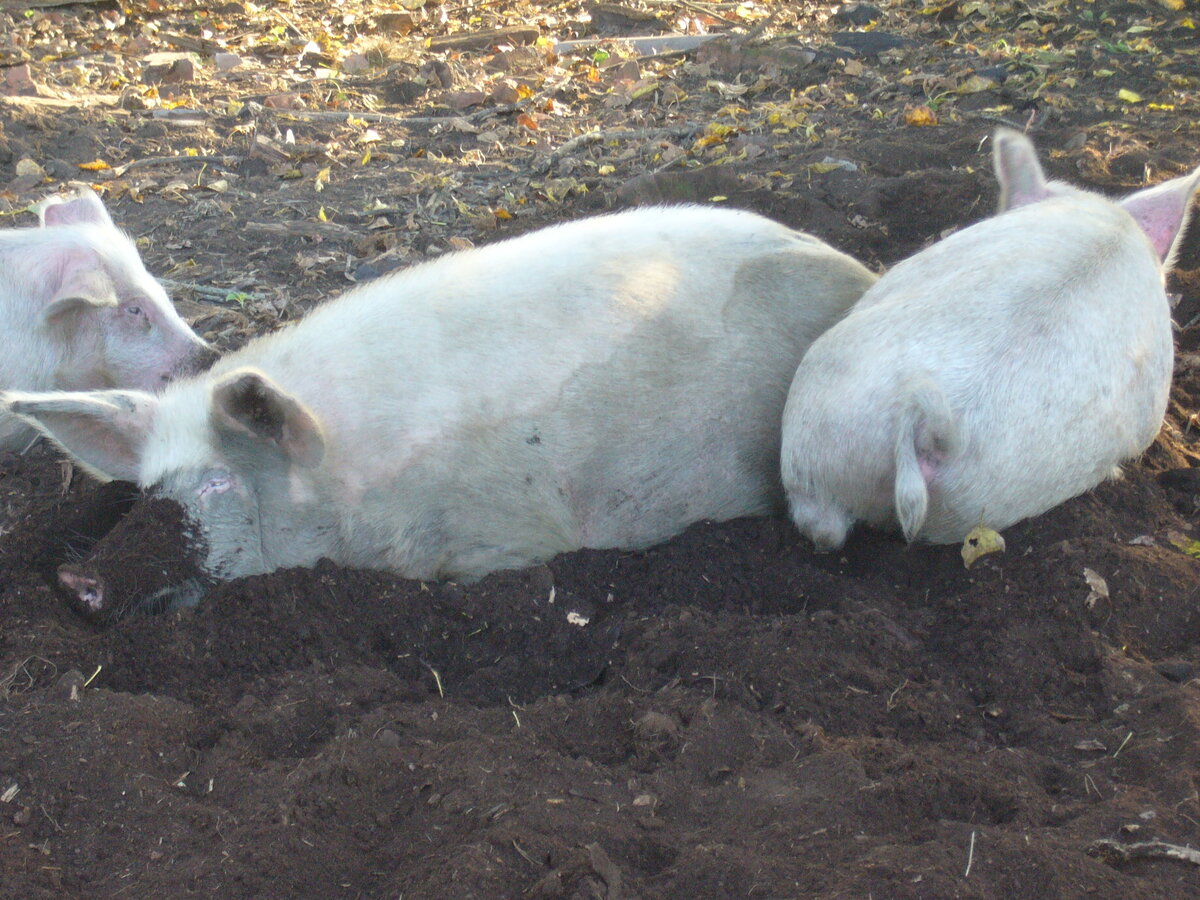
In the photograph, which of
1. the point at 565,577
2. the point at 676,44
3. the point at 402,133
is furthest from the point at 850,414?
the point at 676,44

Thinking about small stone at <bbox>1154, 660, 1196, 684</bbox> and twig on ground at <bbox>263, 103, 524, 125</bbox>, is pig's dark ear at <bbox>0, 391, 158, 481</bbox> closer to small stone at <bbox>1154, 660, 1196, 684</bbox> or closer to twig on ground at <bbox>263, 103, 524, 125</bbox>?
small stone at <bbox>1154, 660, 1196, 684</bbox>

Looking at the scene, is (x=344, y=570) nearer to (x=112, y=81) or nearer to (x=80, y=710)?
(x=80, y=710)

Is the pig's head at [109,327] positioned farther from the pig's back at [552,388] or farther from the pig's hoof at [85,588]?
the pig's hoof at [85,588]

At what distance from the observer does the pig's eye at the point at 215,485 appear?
2.92 metres

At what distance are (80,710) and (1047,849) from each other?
180cm

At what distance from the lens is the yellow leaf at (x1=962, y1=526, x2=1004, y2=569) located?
2.77 m

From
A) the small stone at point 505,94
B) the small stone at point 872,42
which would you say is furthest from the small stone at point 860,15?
the small stone at point 505,94

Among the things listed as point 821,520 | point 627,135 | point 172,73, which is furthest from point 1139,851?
point 172,73

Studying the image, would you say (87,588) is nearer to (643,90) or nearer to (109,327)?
(109,327)

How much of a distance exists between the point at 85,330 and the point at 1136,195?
347cm

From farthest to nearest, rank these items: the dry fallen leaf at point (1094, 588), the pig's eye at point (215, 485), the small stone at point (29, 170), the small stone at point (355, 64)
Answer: the small stone at point (355, 64)
the small stone at point (29, 170)
the pig's eye at point (215, 485)
the dry fallen leaf at point (1094, 588)

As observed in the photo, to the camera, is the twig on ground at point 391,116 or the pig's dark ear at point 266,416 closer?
the pig's dark ear at point 266,416

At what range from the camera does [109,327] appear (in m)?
4.05

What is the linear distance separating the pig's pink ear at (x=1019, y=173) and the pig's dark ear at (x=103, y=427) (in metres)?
2.55
